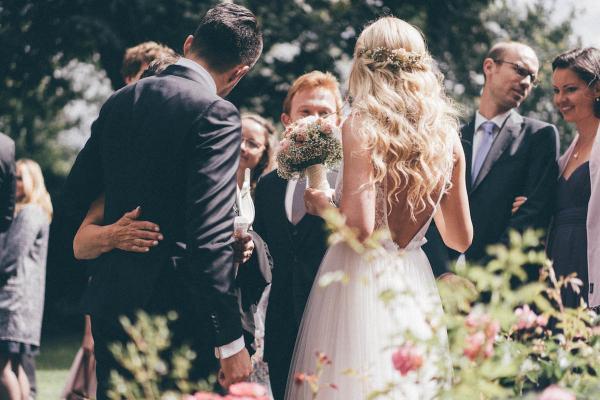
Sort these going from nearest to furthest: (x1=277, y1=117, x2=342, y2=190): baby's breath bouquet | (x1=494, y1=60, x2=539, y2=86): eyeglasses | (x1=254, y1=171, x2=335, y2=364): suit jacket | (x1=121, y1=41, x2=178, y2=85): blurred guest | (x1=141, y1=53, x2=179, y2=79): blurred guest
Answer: (x1=277, y1=117, x2=342, y2=190): baby's breath bouquet
(x1=141, y1=53, x2=179, y2=79): blurred guest
(x1=254, y1=171, x2=335, y2=364): suit jacket
(x1=121, y1=41, x2=178, y2=85): blurred guest
(x1=494, y1=60, x2=539, y2=86): eyeglasses

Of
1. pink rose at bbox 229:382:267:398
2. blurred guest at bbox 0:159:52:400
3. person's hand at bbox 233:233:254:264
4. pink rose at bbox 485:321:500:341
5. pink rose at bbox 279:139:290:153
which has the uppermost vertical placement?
pink rose at bbox 485:321:500:341

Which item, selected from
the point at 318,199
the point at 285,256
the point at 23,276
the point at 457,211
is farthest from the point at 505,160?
the point at 23,276

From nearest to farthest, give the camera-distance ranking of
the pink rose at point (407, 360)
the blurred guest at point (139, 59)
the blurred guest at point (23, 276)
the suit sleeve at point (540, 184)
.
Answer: the pink rose at point (407, 360), the blurred guest at point (139, 59), the suit sleeve at point (540, 184), the blurred guest at point (23, 276)

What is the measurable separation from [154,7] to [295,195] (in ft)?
26.8

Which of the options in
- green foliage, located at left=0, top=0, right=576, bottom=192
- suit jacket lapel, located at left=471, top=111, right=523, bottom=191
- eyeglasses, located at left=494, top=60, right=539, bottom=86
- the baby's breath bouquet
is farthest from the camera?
green foliage, located at left=0, top=0, right=576, bottom=192

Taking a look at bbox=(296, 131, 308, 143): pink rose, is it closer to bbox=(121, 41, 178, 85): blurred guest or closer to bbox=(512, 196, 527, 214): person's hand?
bbox=(121, 41, 178, 85): blurred guest

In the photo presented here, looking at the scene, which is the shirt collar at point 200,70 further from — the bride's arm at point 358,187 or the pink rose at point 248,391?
the pink rose at point 248,391

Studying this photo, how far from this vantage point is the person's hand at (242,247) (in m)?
3.58

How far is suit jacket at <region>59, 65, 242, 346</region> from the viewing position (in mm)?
3107

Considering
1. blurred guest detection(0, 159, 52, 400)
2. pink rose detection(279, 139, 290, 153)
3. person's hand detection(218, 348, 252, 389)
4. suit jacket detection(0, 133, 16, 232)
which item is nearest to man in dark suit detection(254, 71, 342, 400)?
pink rose detection(279, 139, 290, 153)

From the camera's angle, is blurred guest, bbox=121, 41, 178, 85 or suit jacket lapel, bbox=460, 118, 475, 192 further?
suit jacket lapel, bbox=460, 118, 475, 192

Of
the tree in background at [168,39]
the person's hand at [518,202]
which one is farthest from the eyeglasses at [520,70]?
the tree in background at [168,39]

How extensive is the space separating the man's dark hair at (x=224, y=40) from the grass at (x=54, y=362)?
6.54 meters

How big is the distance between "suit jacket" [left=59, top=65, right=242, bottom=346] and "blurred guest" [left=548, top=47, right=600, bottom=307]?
252 centimetres
